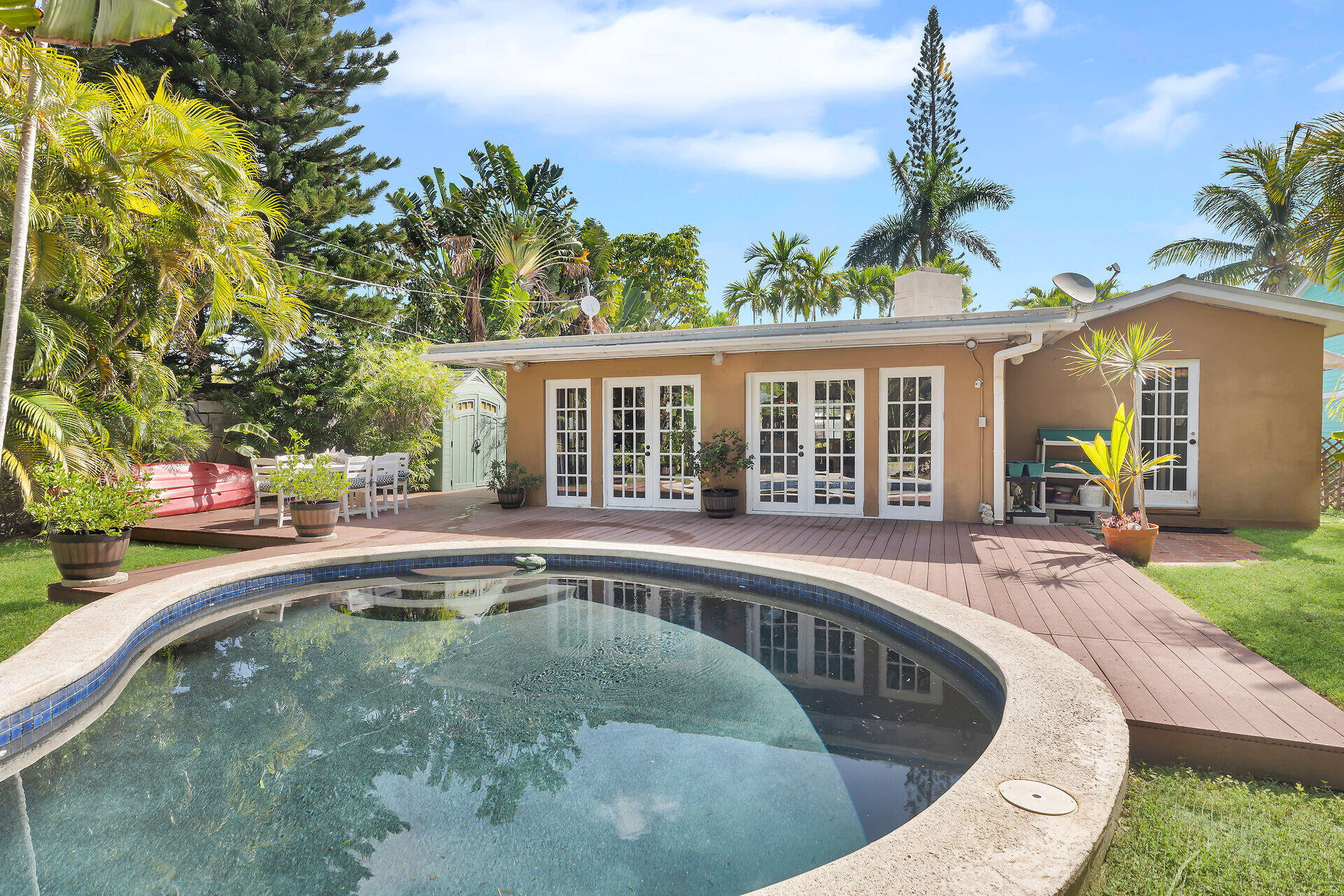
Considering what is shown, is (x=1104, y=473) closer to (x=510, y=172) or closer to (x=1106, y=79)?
(x=1106, y=79)

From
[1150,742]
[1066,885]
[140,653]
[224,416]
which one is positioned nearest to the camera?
[1066,885]

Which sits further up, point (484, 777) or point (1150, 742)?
point (1150, 742)

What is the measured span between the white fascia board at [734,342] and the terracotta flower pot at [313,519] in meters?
3.22

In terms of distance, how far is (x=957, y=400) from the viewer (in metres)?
8.17

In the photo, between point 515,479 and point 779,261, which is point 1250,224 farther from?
point 515,479

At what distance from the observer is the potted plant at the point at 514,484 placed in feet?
32.2

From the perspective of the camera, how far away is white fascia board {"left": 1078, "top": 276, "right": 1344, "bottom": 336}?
755cm

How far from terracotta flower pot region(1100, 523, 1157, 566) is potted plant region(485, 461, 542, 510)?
23.9 feet

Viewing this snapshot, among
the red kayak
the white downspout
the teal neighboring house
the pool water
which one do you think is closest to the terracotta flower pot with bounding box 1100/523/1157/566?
the white downspout

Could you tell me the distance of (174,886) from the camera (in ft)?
6.89

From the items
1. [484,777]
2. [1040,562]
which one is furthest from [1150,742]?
[1040,562]

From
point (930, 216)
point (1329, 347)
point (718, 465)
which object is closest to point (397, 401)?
point (718, 465)

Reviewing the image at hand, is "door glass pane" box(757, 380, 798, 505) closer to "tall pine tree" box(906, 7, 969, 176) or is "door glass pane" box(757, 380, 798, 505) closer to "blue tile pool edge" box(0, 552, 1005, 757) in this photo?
"blue tile pool edge" box(0, 552, 1005, 757)

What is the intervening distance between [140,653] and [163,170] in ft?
13.0
